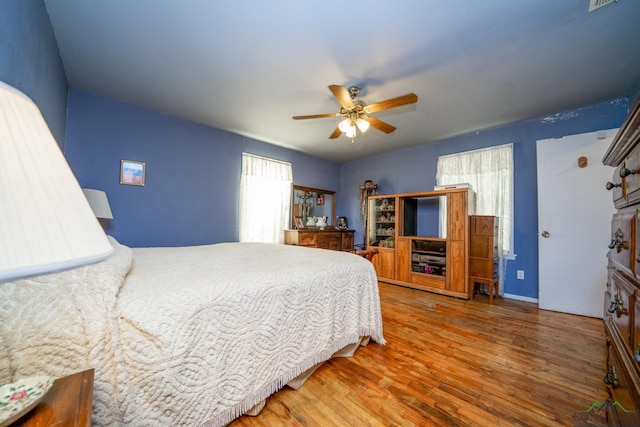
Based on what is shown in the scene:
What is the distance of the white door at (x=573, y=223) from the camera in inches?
104

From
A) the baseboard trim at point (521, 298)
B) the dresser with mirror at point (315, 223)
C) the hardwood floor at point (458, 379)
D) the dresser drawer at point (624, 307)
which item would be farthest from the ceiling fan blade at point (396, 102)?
the baseboard trim at point (521, 298)

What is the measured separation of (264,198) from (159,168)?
1.58 meters

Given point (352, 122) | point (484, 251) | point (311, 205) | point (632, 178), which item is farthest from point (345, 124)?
point (311, 205)

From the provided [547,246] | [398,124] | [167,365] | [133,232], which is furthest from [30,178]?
[547,246]

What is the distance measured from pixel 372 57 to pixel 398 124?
1571 mm

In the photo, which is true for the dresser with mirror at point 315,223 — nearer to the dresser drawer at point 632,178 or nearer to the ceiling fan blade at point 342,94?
the ceiling fan blade at point 342,94

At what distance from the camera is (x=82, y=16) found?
169cm

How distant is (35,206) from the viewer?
0.33 m

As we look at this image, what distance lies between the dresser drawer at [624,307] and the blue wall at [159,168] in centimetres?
383

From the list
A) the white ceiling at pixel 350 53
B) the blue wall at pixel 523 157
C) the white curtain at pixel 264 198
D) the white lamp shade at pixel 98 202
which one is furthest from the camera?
the white curtain at pixel 264 198

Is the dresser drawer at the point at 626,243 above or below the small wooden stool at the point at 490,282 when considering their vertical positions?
above

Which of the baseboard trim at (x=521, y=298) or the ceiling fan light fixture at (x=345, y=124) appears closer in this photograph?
the ceiling fan light fixture at (x=345, y=124)

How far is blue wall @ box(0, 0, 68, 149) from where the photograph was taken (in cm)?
110

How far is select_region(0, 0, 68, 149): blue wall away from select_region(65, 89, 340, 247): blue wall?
0.47m
